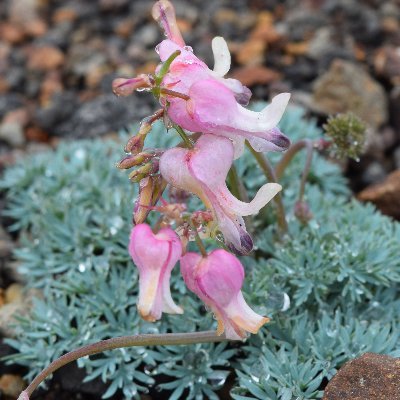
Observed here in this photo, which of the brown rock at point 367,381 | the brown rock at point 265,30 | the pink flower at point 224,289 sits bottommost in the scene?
the brown rock at point 265,30

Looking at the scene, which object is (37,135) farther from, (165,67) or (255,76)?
(165,67)

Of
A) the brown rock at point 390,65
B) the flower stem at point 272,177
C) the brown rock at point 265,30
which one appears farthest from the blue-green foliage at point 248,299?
the brown rock at point 265,30

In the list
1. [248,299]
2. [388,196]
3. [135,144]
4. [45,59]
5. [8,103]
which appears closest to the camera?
[135,144]

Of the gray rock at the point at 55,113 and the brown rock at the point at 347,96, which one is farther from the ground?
the brown rock at the point at 347,96

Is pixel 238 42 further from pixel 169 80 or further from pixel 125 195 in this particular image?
pixel 169 80

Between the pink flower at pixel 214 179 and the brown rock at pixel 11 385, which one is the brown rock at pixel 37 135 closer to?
the brown rock at pixel 11 385

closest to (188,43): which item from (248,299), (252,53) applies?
(252,53)
